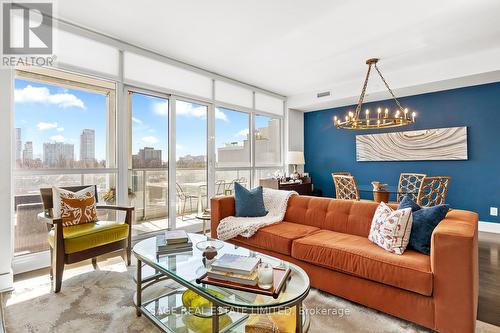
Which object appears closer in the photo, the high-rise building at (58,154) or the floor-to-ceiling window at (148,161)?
the high-rise building at (58,154)

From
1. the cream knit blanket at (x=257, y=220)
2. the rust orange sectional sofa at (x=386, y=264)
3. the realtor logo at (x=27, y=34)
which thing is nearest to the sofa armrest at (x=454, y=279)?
the rust orange sectional sofa at (x=386, y=264)

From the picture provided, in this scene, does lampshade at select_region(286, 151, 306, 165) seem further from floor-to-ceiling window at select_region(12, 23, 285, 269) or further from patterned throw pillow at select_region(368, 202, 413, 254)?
patterned throw pillow at select_region(368, 202, 413, 254)

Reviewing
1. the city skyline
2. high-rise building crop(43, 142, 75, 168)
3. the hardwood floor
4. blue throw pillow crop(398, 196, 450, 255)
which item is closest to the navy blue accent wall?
the hardwood floor

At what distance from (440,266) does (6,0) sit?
4523 mm

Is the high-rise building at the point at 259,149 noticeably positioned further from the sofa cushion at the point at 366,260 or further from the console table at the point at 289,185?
the sofa cushion at the point at 366,260

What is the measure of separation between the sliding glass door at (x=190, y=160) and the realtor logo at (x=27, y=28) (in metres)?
1.79

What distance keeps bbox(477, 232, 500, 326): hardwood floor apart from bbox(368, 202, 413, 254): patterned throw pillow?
0.76 metres

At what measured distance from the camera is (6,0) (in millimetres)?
2658

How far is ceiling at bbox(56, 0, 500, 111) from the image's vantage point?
2.76 metres

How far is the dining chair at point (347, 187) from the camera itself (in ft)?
12.4

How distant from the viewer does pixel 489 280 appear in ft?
8.39

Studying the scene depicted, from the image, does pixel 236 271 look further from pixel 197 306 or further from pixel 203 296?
pixel 197 306

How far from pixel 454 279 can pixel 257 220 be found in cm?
181

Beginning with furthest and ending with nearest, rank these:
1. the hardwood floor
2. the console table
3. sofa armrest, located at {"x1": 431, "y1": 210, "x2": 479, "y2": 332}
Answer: the console table, the hardwood floor, sofa armrest, located at {"x1": 431, "y1": 210, "x2": 479, "y2": 332}
